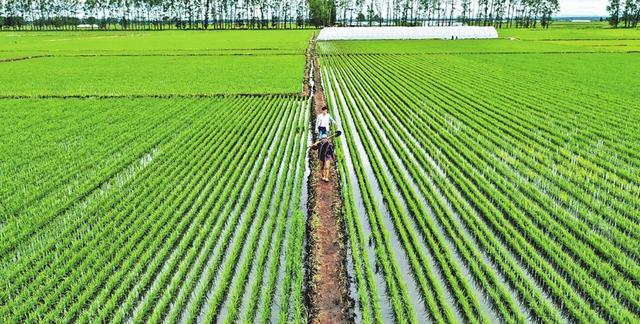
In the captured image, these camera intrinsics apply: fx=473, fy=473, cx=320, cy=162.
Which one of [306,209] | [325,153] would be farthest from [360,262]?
[325,153]

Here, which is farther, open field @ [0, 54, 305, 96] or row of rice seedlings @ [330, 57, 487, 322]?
open field @ [0, 54, 305, 96]

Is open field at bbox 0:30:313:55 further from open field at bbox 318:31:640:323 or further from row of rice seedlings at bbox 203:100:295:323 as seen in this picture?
row of rice seedlings at bbox 203:100:295:323

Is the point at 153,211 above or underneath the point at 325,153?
underneath

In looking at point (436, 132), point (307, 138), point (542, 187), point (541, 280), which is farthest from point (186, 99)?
point (541, 280)

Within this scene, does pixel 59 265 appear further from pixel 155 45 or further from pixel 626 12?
pixel 626 12

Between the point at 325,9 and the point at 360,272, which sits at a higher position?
the point at 325,9

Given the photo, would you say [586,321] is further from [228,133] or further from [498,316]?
[228,133]

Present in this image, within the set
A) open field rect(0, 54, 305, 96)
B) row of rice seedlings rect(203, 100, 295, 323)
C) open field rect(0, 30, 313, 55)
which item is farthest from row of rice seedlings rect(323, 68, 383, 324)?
open field rect(0, 30, 313, 55)
